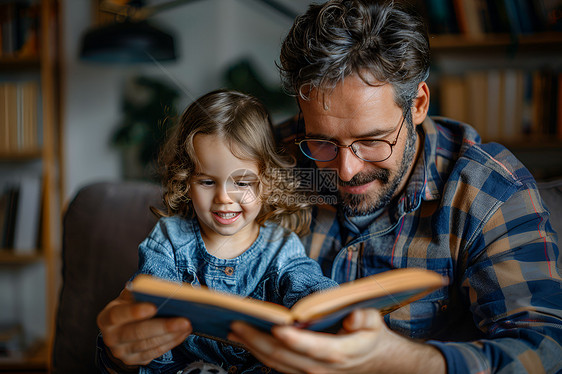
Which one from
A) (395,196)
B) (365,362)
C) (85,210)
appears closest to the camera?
(365,362)

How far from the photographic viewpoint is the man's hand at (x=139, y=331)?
1.83 feet

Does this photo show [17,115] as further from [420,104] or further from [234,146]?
[420,104]

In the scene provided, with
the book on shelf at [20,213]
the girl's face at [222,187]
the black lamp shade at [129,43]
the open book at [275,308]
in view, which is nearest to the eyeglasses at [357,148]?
the girl's face at [222,187]

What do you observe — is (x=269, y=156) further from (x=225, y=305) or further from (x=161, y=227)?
(x=225, y=305)

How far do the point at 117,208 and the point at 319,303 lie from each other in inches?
28.9

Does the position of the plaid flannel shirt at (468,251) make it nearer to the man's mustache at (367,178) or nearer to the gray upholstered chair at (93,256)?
the man's mustache at (367,178)

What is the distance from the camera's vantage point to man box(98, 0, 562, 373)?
0.61m

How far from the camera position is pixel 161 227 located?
2.62 feet

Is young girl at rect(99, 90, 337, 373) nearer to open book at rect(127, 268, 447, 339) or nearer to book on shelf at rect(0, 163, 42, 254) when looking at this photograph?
open book at rect(127, 268, 447, 339)

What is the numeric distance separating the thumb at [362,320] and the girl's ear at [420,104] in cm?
43

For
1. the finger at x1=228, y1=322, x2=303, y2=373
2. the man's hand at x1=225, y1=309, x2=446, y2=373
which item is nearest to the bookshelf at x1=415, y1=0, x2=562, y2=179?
the man's hand at x1=225, y1=309, x2=446, y2=373

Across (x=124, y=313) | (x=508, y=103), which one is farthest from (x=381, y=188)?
(x=508, y=103)

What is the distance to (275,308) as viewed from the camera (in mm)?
495

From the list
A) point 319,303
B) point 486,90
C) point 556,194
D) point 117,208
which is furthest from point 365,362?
point 486,90
